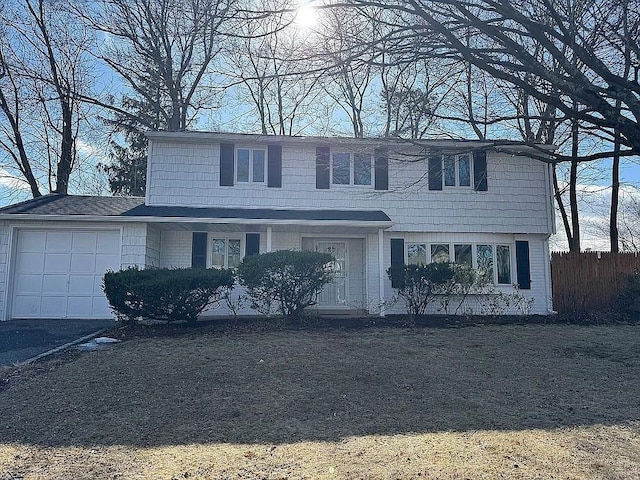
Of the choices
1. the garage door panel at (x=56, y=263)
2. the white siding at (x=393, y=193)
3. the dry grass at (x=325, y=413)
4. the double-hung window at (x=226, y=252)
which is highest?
the white siding at (x=393, y=193)

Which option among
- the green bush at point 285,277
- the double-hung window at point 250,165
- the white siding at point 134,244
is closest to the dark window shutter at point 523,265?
the green bush at point 285,277

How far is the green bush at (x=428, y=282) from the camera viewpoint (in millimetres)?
11258

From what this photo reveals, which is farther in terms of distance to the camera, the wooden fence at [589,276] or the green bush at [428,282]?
the wooden fence at [589,276]

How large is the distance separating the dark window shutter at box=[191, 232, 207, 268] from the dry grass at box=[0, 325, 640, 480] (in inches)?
186

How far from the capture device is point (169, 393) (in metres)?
5.45

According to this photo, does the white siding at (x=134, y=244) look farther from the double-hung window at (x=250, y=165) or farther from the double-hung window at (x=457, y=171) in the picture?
the double-hung window at (x=457, y=171)

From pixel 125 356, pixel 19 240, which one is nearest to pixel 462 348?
pixel 125 356

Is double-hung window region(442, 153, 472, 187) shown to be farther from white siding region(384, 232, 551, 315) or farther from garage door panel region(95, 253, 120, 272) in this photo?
garage door panel region(95, 253, 120, 272)

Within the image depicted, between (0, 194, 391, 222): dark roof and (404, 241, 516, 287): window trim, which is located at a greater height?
(0, 194, 391, 222): dark roof

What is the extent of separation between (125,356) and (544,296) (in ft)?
37.3

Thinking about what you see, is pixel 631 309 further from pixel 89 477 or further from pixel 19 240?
pixel 19 240

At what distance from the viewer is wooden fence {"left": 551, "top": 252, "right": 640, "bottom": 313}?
13.7 metres

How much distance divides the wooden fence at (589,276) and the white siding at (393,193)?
5.42 ft

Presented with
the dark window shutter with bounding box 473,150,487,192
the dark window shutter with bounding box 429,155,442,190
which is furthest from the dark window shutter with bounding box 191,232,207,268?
the dark window shutter with bounding box 473,150,487,192
